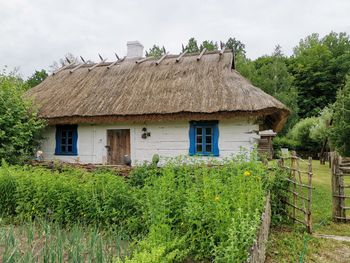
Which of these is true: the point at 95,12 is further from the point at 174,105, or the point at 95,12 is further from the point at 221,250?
the point at 221,250

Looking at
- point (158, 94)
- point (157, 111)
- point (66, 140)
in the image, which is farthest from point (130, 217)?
point (66, 140)

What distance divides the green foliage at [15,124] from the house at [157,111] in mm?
637

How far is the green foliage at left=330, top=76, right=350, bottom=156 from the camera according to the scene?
15.2 metres

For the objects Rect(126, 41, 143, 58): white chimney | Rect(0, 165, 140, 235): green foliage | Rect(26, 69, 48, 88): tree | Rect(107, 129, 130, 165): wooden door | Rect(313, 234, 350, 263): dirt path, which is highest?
Rect(26, 69, 48, 88): tree

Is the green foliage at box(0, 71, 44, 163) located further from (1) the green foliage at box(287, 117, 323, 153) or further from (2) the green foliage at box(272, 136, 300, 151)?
(1) the green foliage at box(287, 117, 323, 153)

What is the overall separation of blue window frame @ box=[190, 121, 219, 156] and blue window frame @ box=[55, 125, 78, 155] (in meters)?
4.63

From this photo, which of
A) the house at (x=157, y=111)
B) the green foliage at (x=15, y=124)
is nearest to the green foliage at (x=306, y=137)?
the house at (x=157, y=111)

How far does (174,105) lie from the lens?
31.0ft

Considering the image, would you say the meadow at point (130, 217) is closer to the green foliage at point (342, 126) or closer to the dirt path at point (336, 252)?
the dirt path at point (336, 252)

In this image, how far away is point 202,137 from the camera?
9773 mm

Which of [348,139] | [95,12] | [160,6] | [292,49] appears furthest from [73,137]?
[292,49]

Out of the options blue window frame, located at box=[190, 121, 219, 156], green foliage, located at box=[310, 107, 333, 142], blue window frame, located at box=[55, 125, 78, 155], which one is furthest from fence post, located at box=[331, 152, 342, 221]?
green foliage, located at box=[310, 107, 333, 142]

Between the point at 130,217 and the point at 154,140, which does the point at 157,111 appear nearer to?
the point at 154,140

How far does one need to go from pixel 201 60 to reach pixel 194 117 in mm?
3502
